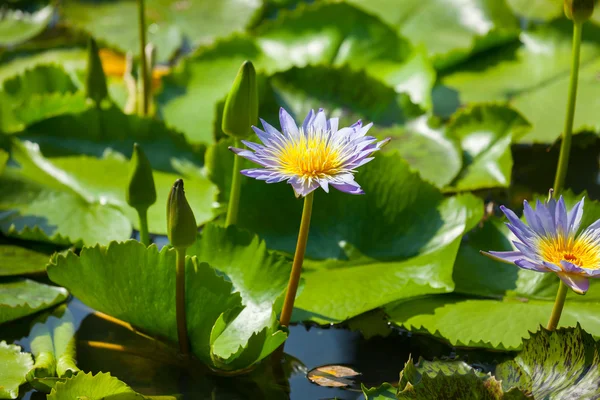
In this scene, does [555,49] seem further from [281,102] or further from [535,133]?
[281,102]

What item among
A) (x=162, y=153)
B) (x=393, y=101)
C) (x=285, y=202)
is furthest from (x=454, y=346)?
(x=162, y=153)

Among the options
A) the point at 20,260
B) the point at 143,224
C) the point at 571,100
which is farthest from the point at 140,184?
the point at 571,100

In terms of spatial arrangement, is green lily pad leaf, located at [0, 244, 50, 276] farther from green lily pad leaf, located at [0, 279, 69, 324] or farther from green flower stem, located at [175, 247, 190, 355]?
green flower stem, located at [175, 247, 190, 355]

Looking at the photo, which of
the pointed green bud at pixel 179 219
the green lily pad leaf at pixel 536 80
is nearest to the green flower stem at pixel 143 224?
the pointed green bud at pixel 179 219

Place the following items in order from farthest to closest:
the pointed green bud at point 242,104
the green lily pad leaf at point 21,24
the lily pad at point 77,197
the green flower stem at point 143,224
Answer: the green lily pad leaf at point 21,24 < the lily pad at point 77,197 < the green flower stem at point 143,224 < the pointed green bud at point 242,104

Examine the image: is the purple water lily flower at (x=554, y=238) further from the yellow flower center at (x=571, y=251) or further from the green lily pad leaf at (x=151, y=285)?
the green lily pad leaf at (x=151, y=285)

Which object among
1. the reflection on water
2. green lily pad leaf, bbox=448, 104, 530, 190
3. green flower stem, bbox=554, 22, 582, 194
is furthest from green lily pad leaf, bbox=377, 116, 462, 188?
the reflection on water
